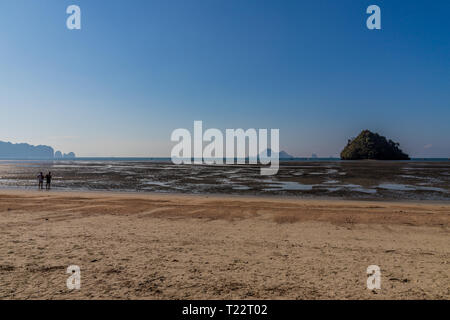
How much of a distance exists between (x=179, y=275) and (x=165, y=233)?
417 cm

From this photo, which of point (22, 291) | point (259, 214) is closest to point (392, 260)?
point (259, 214)

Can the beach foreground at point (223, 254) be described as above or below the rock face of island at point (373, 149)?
below

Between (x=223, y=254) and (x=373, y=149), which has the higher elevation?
(x=373, y=149)

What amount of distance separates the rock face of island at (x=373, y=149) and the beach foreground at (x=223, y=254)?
18805cm

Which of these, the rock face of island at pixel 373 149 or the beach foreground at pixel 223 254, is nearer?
Answer: the beach foreground at pixel 223 254

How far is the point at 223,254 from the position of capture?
25.6 feet

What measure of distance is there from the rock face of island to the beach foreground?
18805cm

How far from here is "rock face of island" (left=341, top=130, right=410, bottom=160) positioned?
6988 inches

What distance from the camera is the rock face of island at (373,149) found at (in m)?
178

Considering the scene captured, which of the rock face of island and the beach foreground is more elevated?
the rock face of island

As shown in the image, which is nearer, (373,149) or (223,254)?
(223,254)

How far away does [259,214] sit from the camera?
14.3 meters

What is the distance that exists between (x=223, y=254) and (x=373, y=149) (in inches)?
7854
